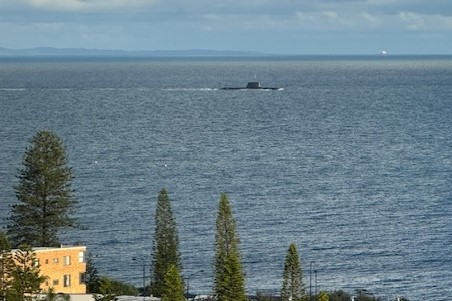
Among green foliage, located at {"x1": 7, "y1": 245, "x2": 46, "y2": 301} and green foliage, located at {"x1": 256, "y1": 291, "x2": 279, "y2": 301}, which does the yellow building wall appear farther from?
green foliage, located at {"x1": 256, "y1": 291, "x2": 279, "y2": 301}

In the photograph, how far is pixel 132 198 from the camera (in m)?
125

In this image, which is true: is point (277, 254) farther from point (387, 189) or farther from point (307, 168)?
point (307, 168)

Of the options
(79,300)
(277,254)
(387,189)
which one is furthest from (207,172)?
(79,300)

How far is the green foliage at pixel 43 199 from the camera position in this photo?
87062mm

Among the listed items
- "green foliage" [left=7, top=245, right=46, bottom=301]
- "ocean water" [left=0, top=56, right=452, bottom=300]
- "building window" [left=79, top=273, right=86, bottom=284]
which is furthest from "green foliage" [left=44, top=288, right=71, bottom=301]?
"ocean water" [left=0, top=56, right=452, bottom=300]

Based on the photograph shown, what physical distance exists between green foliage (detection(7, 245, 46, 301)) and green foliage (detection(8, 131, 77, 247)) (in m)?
18.1

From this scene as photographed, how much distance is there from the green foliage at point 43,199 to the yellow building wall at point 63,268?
8.66m

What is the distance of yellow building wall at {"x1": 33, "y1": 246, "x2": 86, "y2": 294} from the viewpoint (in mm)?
75938

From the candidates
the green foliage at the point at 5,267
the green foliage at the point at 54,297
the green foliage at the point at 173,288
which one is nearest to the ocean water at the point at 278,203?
the green foliage at the point at 173,288

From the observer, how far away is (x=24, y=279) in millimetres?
65188

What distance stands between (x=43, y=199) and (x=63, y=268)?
41.6 feet

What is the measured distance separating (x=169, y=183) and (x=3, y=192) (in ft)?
59.2

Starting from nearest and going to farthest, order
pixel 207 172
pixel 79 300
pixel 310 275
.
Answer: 1. pixel 79 300
2. pixel 310 275
3. pixel 207 172

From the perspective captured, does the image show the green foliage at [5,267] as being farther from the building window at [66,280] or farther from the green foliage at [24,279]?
the building window at [66,280]
